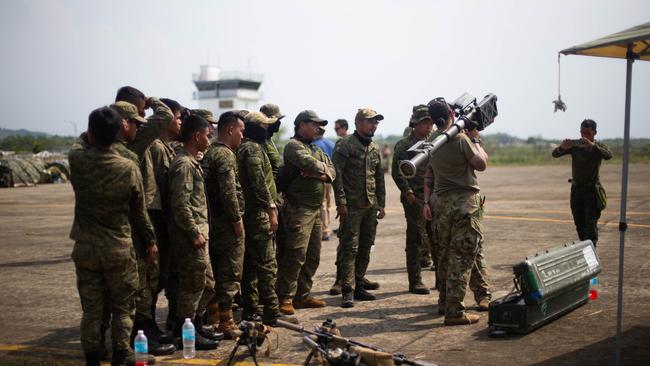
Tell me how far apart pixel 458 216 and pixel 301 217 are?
71.6 inches

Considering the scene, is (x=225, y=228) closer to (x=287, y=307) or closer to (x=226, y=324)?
(x=226, y=324)

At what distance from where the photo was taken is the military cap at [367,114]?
8.29m

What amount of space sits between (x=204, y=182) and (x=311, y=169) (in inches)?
56.9

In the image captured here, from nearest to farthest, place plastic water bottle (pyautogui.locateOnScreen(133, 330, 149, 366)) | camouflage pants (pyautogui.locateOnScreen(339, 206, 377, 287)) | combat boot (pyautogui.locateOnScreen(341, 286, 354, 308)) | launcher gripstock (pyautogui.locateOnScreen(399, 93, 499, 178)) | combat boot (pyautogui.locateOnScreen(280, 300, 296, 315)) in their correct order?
plastic water bottle (pyautogui.locateOnScreen(133, 330, 149, 366)) → launcher gripstock (pyautogui.locateOnScreen(399, 93, 499, 178)) → combat boot (pyautogui.locateOnScreen(280, 300, 296, 315)) → combat boot (pyautogui.locateOnScreen(341, 286, 354, 308)) → camouflage pants (pyautogui.locateOnScreen(339, 206, 377, 287))

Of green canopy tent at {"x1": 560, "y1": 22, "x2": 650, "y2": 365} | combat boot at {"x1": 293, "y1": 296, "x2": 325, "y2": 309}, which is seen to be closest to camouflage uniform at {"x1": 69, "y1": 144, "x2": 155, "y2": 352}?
Answer: combat boot at {"x1": 293, "y1": 296, "x2": 325, "y2": 309}

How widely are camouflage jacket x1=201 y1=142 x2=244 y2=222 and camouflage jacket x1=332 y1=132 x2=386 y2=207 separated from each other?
5.95ft

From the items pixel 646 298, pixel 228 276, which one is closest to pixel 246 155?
pixel 228 276

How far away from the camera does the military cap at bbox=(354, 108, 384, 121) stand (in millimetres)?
8289

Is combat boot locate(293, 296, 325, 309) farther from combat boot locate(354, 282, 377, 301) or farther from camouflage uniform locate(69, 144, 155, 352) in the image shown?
camouflage uniform locate(69, 144, 155, 352)

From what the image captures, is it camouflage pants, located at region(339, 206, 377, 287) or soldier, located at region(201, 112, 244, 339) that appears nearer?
soldier, located at region(201, 112, 244, 339)

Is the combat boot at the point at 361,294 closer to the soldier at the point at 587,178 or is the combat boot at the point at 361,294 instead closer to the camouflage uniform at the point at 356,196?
the camouflage uniform at the point at 356,196

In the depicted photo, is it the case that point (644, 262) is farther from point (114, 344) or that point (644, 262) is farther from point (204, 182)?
point (114, 344)

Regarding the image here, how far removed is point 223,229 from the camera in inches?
264

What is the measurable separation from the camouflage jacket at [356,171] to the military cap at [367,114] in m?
0.25
